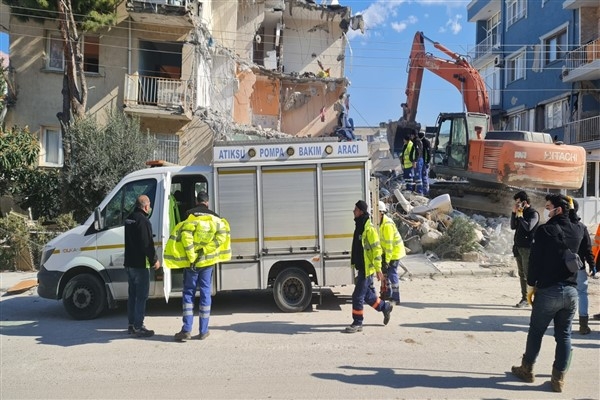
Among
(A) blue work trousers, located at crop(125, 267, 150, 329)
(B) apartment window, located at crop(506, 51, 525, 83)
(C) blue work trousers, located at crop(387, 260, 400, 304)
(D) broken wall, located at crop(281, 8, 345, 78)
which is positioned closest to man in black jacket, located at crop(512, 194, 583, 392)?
(C) blue work trousers, located at crop(387, 260, 400, 304)

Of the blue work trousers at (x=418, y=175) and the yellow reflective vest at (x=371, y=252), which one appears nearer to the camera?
the yellow reflective vest at (x=371, y=252)

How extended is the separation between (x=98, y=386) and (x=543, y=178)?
12.9 meters

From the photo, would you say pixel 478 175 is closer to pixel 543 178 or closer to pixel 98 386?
pixel 543 178

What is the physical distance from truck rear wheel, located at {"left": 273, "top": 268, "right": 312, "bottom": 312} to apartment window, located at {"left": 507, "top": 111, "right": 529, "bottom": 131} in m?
25.2

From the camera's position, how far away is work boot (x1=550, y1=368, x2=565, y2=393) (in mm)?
4586

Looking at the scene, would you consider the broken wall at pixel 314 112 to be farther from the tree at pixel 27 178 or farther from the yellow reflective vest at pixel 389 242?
the yellow reflective vest at pixel 389 242

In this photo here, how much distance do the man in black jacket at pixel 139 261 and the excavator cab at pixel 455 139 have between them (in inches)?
470

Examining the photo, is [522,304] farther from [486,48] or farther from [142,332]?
[486,48]

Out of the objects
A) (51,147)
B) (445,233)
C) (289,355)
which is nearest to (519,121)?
(445,233)

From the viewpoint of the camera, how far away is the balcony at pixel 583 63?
21500mm

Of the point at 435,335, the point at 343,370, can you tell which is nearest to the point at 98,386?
the point at 343,370

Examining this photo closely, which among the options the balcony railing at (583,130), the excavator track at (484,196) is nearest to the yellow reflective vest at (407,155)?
the excavator track at (484,196)

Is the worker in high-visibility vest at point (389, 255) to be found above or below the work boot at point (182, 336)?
above

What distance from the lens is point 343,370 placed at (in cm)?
521
